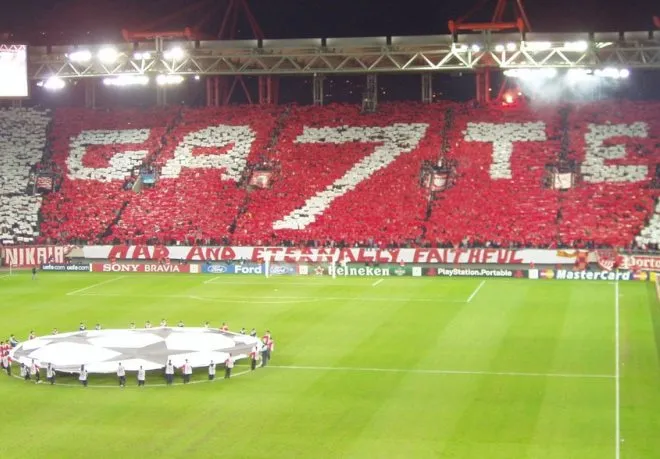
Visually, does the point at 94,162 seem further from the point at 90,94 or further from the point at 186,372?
the point at 186,372

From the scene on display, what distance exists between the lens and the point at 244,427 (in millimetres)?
25594

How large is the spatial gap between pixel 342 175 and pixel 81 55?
62.9 ft

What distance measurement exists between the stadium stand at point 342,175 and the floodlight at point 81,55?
39.1 feet

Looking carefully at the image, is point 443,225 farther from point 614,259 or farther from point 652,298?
point 652,298

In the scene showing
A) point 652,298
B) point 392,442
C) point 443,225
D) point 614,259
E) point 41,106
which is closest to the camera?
point 392,442

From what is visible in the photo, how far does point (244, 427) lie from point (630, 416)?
33.2ft

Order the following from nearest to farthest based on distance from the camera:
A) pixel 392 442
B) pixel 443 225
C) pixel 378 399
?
pixel 392 442, pixel 378 399, pixel 443 225

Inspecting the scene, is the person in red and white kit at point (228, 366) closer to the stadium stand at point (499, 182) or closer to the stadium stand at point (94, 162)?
the stadium stand at point (499, 182)

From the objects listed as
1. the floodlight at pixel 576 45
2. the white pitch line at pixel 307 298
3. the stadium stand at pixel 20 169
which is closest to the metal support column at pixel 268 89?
the stadium stand at pixel 20 169

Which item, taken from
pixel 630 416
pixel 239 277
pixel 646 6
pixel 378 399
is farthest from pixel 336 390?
pixel 646 6

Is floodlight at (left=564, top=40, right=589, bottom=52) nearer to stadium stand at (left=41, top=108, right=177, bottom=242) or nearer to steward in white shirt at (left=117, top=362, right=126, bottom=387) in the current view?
stadium stand at (left=41, top=108, right=177, bottom=242)

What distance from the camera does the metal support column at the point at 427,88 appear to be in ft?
249

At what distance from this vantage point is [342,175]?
224ft

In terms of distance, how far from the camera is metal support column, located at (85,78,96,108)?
80750mm
